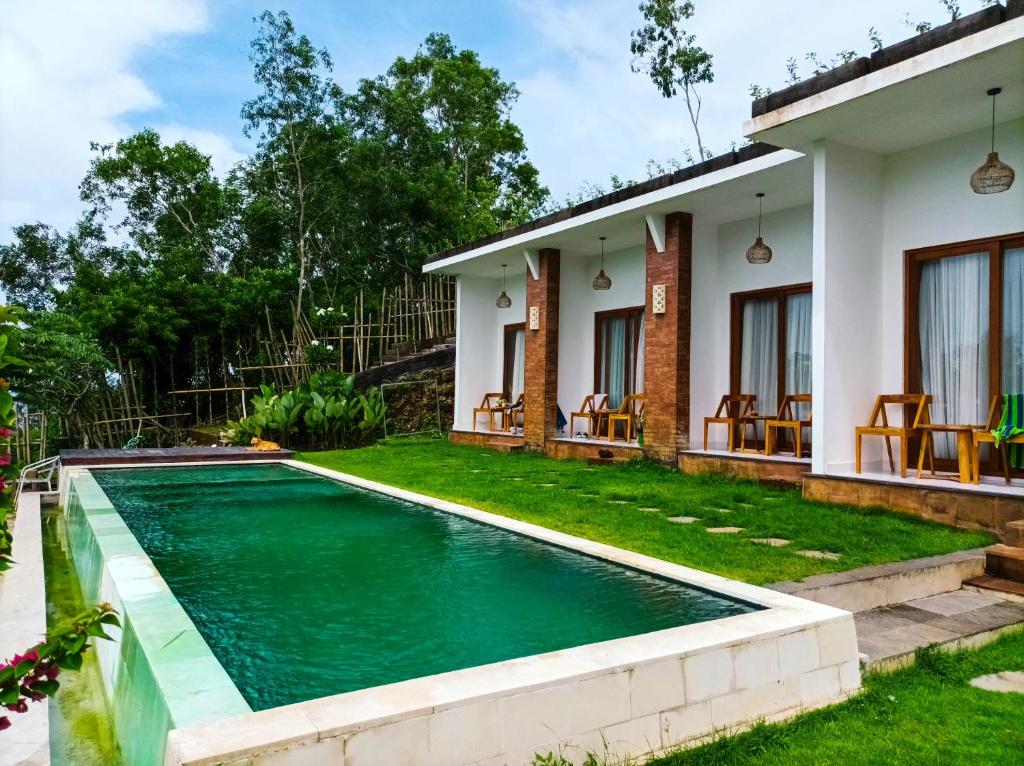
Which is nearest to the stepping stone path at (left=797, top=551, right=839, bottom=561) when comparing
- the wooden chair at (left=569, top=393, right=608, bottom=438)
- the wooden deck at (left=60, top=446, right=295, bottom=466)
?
the wooden chair at (left=569, top=393, right=608, bottom=438)

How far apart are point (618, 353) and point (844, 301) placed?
515 centimetres

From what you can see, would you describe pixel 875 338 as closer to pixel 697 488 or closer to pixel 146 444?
pixel 697 488

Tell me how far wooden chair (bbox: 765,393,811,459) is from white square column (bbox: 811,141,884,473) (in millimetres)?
925

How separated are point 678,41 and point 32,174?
61.6 ft

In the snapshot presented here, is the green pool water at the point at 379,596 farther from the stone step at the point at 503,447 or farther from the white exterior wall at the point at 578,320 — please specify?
the white exterior wall at the point at 578,320

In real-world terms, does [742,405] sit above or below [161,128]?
below

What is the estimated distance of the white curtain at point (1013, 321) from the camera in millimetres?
6473

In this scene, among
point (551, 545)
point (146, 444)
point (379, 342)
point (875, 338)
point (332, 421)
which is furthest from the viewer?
point (379, 342)

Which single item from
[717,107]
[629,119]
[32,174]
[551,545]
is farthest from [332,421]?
[629,119]

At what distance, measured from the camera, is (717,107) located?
74.1ft

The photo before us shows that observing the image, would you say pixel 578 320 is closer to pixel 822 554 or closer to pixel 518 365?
pixel 518 365

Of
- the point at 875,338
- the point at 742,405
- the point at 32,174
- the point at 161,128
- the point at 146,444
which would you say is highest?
A: the point at 161,128

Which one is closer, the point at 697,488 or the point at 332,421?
the point at 697,488

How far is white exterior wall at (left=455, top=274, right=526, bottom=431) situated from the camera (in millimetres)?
14484
